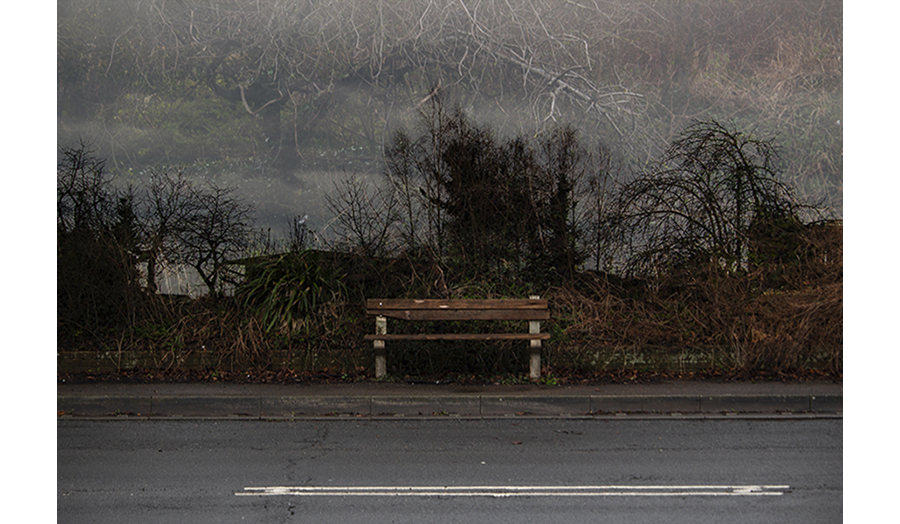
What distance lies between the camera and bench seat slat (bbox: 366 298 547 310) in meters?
7.71

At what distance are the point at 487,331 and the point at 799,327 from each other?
13.2ft

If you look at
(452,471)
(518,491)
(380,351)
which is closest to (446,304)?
(380,351)

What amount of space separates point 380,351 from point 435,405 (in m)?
1.40

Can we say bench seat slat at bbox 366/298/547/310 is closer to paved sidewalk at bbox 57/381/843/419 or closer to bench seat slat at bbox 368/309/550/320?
bench seat slat at bbox 368/309/550/320

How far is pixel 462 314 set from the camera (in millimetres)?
7734

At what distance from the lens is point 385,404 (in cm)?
663

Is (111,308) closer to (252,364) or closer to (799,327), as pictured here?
(252,364)

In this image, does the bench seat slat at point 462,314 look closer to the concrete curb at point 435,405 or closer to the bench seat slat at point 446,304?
the bench seat slat at point 446,304

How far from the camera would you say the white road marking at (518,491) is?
4.01 m

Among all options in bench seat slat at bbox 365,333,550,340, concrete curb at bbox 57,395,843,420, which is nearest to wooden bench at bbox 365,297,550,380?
bench seat slat at bbox 365,333,550,340

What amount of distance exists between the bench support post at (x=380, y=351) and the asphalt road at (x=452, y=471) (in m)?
1.52

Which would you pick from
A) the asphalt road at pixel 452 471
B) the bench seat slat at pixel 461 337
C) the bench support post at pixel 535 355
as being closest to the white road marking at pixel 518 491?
the asphalt road at pixel 452 471

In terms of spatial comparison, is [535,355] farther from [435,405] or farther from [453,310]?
[435,405]

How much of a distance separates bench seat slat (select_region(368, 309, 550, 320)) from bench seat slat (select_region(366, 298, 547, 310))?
4 centimetres
